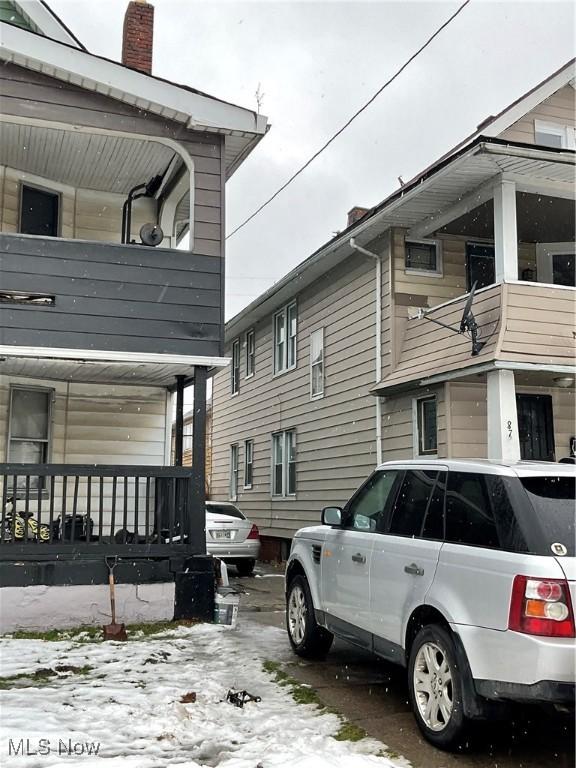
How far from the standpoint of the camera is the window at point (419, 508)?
502cm

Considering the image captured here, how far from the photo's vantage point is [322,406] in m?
15.5

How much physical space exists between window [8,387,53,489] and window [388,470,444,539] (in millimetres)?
6713

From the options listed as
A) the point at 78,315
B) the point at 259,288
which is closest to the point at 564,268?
the point at 78,315

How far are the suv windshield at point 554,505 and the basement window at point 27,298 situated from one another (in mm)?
6245

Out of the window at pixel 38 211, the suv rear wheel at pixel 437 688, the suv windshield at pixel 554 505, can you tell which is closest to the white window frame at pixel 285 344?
the window at pixel 38 211

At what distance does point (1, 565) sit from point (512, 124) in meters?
10.1

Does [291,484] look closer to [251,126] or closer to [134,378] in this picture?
[134,378]

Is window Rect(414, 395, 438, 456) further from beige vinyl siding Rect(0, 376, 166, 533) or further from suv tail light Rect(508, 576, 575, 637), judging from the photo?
suv tail light Rect(508, 576, 575, 637)

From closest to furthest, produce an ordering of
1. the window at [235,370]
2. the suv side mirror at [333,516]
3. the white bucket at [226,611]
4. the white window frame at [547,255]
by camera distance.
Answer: the suv side mirror at [333,516] < the white bucket at [226,611] < the white window frame at [547,255] < the window at [235,370]

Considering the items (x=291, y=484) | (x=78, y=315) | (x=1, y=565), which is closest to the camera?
(x=1, y=565)

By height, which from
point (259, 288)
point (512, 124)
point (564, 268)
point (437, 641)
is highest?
point (259, 288)

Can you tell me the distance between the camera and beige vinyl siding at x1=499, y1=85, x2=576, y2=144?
1241 centimetres

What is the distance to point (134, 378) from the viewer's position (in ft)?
35.8

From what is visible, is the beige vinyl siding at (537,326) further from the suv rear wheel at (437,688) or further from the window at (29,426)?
the window at (29,426)
